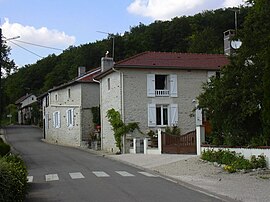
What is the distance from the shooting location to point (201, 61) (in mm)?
36219

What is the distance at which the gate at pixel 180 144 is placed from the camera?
2695 cm

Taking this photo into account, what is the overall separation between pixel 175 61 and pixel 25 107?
69306 mm

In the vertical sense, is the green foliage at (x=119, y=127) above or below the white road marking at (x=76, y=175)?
above

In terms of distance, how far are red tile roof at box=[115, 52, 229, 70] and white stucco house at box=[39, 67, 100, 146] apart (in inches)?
363

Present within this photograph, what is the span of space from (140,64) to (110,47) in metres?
29.5

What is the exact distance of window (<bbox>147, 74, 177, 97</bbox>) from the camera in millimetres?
33688

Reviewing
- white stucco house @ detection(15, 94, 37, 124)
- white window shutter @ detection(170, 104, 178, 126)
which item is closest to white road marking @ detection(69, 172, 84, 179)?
white window shutter @ detection(170, 104, 178, 126)

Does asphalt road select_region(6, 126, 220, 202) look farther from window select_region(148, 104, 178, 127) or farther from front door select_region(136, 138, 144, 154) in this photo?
window select_region(148, 104, 178, 127)

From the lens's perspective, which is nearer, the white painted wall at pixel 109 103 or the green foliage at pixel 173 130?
the green foliage at pixel 173 130

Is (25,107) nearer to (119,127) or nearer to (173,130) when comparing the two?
(119,127)

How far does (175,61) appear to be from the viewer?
35.2m

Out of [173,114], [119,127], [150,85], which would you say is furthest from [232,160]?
[150,85]

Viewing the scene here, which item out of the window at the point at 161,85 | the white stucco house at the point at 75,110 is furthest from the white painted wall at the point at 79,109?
the window at the point at 161,85

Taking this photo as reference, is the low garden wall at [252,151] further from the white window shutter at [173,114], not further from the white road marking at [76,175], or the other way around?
the white window shutter at [173,114]
